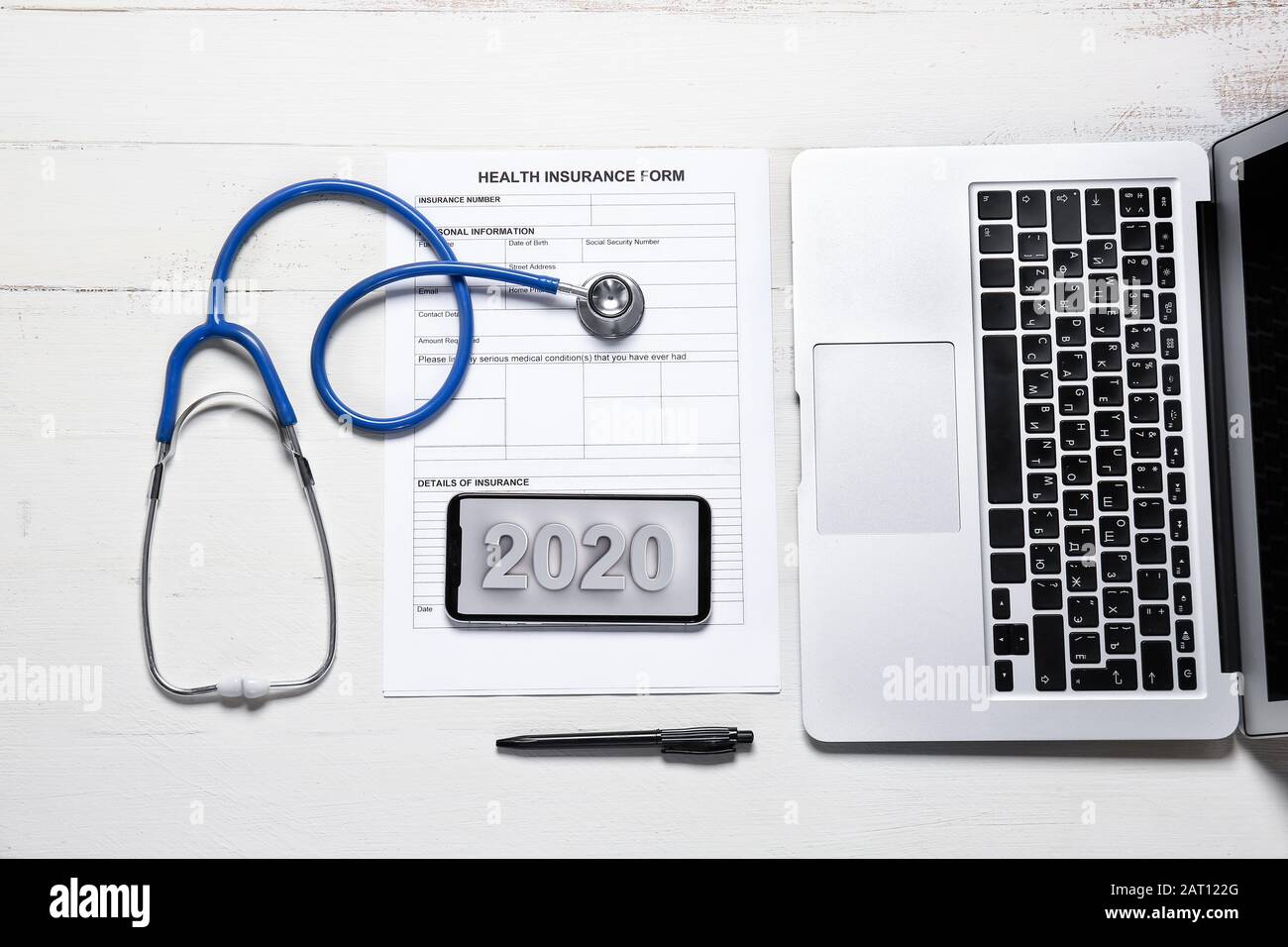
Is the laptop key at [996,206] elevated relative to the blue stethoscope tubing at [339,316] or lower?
elevated

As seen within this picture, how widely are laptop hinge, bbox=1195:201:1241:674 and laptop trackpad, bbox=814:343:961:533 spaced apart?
0.24 m

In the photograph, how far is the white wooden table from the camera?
30.2 inches

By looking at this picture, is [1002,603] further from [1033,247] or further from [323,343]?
[323,343]

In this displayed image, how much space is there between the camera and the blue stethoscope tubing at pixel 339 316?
30.6 inches

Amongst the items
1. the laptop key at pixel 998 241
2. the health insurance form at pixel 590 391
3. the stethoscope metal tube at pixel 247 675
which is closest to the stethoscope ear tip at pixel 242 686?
the stethoscope metal tube at pixel 247 675

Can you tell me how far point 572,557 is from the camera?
0.78 meters

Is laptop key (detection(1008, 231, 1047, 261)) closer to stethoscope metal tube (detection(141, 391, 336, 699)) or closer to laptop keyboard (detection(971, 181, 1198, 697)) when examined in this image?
laptop keyboard (detection(971, 181, 1198, 697))

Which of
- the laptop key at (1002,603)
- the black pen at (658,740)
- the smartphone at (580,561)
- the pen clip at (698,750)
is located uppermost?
the smartphone at (580,561)

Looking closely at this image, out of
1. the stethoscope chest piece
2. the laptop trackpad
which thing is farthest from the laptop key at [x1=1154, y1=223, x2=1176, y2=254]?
the stethoscope chest piece

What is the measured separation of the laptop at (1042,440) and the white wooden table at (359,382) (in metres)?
0.05

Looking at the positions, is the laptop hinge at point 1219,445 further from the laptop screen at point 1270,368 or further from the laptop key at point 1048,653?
the laptop key at point 1048,653
